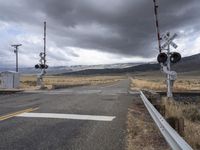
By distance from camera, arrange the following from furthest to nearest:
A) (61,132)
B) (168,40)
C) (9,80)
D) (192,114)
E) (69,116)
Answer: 1. (9,80)
2. (168,40)
3. (192,114)
4. (69,116)
5. (61,132)

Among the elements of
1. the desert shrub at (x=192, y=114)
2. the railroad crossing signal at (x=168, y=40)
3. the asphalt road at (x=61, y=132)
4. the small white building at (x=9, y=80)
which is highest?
the railroad crossing signal at (x=168, y=40)

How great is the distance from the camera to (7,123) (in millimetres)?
10133

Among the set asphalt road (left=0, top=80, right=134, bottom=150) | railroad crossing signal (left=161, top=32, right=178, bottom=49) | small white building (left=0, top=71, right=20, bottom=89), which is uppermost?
railroad crossing signal (left=161, top=32, right=178, bottom=49)

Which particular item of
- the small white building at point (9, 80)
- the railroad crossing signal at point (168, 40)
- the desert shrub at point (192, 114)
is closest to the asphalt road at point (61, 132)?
the desert shrub at point (192, 114)

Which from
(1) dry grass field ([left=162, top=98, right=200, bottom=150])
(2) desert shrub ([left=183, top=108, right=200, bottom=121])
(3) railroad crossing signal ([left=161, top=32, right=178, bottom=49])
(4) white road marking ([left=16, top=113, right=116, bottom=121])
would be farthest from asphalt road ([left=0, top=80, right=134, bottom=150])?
(3) railroad crossing signal ([left=161, top=32, right=178, bottom=49])

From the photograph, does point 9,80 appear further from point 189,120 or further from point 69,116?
point 189,120

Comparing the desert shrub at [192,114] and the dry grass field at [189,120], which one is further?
the desert shrub at [192,114]

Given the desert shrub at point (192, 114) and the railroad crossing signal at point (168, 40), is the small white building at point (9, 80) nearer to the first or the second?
the railroad crossing signal at point (168, 40)

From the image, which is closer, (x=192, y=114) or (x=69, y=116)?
(x=69, y=116)

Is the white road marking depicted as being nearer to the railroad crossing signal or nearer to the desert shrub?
the desert shrub

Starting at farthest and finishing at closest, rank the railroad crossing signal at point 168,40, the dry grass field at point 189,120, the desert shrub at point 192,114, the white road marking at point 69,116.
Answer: the railroad crossing signal at point 168,40
the desert shrub at point 192,114
the white road marking at point 69,116
the dry grass field at point 189,120

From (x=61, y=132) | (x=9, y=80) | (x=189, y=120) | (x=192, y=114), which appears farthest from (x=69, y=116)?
(x=9, y=80)

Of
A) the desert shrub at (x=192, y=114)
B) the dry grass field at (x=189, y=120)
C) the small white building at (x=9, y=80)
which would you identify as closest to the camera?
the dry grass field at (x=189, y=120)

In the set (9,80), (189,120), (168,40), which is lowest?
(189,120)
